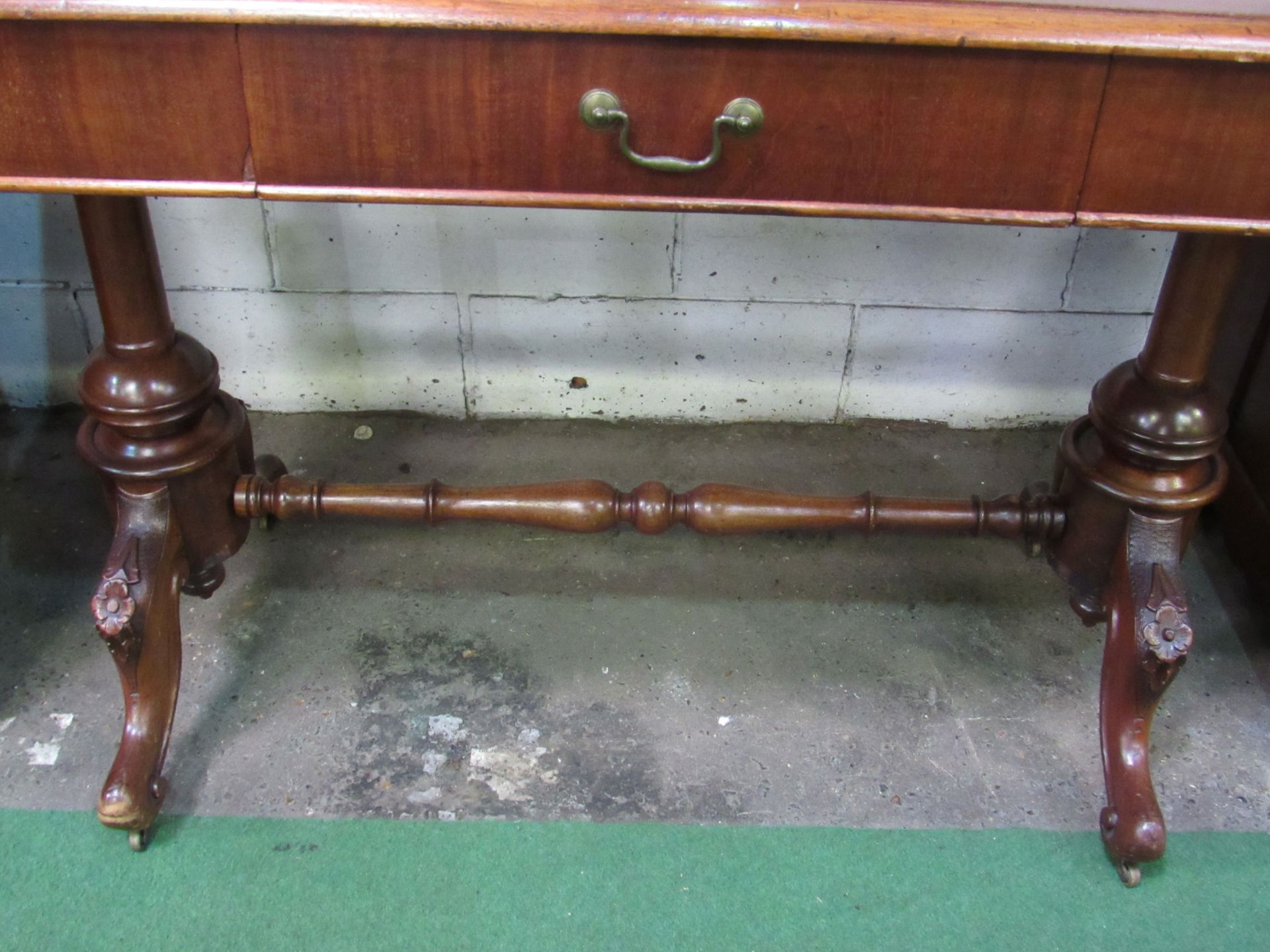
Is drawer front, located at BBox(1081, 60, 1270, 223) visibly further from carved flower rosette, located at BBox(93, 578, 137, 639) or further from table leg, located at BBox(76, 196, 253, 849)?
carved flower rosette, located at BBox(93, 578, 137, 639)

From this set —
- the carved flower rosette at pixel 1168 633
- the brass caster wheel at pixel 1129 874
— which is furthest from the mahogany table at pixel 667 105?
the brass caster wheel at pixel 1129 874

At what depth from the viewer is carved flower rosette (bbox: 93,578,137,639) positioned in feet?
4.00

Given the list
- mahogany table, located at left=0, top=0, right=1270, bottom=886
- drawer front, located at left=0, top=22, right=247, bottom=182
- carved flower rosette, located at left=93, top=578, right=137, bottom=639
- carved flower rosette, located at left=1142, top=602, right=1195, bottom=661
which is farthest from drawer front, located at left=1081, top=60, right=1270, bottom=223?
carved flower rosette, located at left=93, top=578, right=137, bottom=639

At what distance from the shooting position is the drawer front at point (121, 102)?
86 centimetres

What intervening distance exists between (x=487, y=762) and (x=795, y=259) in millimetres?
994

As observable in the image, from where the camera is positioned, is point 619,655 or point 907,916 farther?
point 619,655

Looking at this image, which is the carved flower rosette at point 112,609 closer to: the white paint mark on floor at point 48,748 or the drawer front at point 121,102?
the white paint mark on floor at point 48,748

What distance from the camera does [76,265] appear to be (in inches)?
73.9

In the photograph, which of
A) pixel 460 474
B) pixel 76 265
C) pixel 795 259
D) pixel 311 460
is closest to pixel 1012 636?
pixel 795 259

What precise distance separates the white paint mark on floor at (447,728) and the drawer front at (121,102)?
0.76 metres

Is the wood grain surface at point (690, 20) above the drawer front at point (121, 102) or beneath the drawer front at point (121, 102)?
above

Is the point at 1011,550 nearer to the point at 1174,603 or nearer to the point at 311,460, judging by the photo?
the point at 1174,603

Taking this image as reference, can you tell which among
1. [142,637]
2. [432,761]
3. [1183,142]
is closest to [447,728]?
[432,761]

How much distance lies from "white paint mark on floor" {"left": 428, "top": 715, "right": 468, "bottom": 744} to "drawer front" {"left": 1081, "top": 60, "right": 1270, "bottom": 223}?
37.7 inches
